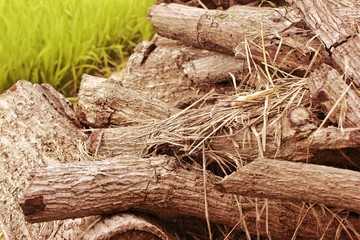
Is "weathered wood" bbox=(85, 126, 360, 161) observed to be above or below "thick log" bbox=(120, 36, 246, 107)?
above

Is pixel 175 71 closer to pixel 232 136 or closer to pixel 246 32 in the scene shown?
pixel 246 32

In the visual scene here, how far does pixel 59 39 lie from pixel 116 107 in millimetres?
1228

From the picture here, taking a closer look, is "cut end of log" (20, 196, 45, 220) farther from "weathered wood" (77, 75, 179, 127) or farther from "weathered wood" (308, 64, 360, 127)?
"weathered wood" (308, 64, 360, 127)

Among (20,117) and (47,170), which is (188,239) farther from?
(20,117)

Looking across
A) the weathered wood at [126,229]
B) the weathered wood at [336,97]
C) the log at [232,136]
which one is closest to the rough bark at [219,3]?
the log at [232,136]

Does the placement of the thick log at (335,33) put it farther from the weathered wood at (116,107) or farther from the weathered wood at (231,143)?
the weathered wood at (116,107)

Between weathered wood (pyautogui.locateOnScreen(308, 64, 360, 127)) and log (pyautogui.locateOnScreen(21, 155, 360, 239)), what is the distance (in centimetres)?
33

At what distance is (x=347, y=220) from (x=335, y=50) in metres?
0.61

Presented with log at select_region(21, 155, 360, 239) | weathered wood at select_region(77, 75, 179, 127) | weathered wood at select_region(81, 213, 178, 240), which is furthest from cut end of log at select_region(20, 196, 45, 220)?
weathered wood at select_region(77, 75, 179, 127)

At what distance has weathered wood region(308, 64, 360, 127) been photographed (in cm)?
206

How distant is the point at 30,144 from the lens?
2.82 m

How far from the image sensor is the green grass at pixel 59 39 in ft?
12.6

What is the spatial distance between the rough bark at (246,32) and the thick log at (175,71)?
87 mm

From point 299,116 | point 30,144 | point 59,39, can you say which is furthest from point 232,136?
point 59,39
